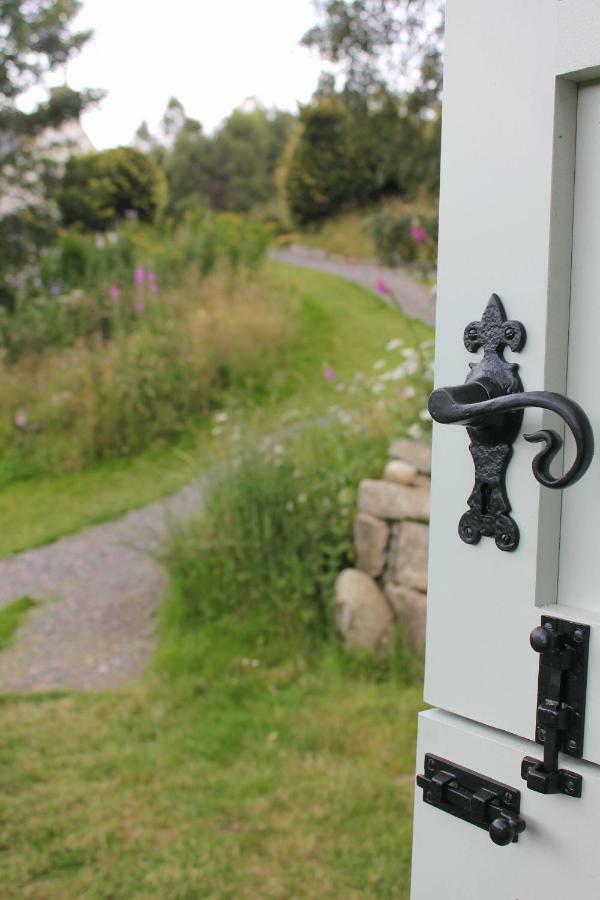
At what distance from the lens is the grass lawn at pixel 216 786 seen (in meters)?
2.80

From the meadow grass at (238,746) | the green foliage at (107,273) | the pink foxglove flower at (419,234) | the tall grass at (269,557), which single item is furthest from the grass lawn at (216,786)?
the green foliage at (107,273)

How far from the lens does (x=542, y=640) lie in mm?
770

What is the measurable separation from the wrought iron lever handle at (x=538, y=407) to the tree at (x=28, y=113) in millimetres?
10948

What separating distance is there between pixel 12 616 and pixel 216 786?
7.23 feet

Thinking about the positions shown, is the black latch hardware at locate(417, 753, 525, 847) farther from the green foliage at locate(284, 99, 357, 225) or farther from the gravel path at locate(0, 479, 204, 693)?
the green foliage at locate(284, 99, 357, 225)

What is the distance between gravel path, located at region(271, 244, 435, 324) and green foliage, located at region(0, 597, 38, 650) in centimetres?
524

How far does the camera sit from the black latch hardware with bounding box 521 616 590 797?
0.77 m

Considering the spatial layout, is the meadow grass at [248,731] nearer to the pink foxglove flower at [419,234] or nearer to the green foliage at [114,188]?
the pink foxglove flower at [419,234]

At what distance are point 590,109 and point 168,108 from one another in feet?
93.1

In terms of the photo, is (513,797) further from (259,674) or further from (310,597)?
(310,597)

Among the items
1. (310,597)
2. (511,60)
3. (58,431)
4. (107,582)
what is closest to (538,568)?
(511,60)

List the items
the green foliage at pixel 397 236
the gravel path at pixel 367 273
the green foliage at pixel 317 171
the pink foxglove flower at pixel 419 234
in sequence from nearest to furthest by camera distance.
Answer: the pink foxglove flower at pixel 419 234, the green foliage at pixel 397 236, the gravel path at pixel 367 273, the green foliage at pixel 317 171

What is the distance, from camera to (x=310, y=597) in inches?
179

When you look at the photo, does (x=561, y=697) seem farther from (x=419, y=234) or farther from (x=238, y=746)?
(x=419, y=234)
